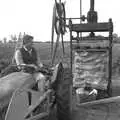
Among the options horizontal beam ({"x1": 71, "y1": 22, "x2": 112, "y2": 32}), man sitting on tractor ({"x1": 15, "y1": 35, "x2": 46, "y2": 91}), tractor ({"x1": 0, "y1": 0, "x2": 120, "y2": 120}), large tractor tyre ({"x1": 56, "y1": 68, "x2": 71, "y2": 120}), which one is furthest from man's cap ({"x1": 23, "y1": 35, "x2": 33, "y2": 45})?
horizontal beam ({"x1": 71, "y1": 22, "x2": 112, "y2": 32})

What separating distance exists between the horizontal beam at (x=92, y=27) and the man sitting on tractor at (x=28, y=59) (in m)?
1.53

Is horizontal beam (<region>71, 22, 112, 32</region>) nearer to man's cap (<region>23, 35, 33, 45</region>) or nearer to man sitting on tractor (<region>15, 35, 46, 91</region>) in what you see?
man sitting on tractor (<region>15, 35, 46, 91</region>)

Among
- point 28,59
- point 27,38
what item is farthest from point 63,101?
point 27,38

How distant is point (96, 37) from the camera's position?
21.7 ft

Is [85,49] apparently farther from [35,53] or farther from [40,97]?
[40,97]

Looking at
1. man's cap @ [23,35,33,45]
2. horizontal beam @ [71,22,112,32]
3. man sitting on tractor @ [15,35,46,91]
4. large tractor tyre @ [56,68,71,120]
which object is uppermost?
horizontal beam @ [71,22,112,32]

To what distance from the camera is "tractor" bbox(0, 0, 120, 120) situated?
3582 mm

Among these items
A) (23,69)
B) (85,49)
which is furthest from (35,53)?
(85,49)

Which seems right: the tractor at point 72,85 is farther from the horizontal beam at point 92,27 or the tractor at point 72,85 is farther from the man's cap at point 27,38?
the man's cap at point 27,38

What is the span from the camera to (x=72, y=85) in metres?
4.95

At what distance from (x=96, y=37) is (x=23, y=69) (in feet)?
8.46

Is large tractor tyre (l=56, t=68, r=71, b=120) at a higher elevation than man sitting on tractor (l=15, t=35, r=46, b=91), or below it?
below

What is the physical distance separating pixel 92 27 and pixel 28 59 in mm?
1882

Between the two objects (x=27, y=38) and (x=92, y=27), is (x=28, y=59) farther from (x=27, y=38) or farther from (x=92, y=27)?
(x=92, y=27)
